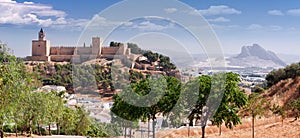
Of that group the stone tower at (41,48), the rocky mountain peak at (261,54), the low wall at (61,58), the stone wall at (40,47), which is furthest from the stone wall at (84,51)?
the rocky mountain peak at (261,54)

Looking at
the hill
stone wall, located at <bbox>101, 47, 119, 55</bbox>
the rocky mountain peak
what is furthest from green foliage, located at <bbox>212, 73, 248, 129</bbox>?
the rocky mountain peak

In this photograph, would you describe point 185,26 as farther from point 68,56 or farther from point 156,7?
point 68,56

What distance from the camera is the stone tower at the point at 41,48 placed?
224 ft

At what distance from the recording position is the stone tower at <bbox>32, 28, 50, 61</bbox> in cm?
6819

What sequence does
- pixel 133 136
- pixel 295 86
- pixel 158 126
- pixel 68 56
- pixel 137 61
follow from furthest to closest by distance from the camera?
pixel 68 56, pixel 137 61, pixel 295 86, pixel 133 136, pixel 158 126

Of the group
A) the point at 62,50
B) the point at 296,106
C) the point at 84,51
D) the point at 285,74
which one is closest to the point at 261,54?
the point at 62,50

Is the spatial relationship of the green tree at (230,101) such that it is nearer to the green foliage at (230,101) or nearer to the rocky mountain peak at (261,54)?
the green foliage at (230,101)

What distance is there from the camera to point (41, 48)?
6875 cm

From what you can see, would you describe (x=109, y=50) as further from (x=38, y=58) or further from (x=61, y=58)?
(x=38, y=58)

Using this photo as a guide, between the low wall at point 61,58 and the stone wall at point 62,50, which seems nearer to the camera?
the low wall at point 61,58

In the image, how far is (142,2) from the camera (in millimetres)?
9430

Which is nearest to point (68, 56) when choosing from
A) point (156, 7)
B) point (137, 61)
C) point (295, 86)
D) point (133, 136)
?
point (137, 61)

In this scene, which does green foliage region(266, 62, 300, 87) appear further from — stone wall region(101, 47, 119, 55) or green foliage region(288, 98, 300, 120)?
stone wall region(101, 47, 119, 55)

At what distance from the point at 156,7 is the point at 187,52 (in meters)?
1.55
